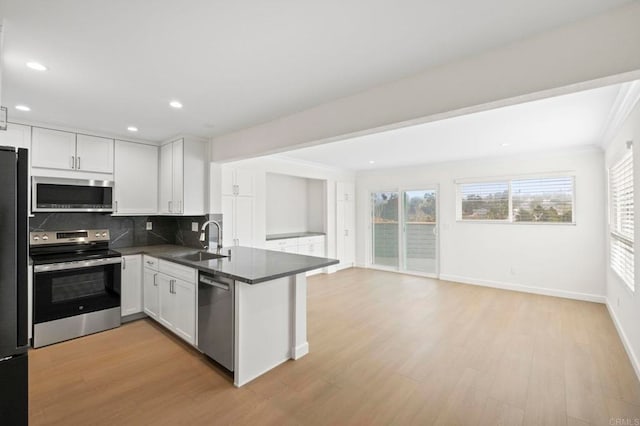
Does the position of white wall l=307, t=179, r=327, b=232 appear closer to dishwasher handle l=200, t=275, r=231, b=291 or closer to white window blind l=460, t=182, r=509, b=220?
white window blind l=460, t=182, r=509, b=220

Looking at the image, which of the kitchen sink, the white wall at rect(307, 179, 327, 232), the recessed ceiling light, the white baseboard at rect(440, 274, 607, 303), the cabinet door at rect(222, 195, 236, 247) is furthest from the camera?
the white wall at rect(307, 179, 327, 232)

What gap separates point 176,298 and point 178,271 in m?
0.30

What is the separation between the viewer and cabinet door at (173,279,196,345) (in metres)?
2.80

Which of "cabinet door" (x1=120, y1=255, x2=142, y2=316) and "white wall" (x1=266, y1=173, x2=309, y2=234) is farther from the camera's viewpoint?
"white wall" (x1=266, y1=173, x2=309, y2=234)

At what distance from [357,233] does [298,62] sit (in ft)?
18.3

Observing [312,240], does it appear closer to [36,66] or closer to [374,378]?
[374,378]

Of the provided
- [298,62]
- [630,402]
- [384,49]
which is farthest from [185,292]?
[630,402]

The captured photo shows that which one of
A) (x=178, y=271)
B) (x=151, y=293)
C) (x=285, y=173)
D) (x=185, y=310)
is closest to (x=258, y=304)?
(x=185, y=310)

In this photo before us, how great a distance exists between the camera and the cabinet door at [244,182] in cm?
452

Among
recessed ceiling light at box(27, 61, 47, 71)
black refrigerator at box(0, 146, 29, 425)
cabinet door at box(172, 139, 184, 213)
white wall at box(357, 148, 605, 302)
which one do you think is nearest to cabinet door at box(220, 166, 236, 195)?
cabinet door at box(172, 139, 184, 213)

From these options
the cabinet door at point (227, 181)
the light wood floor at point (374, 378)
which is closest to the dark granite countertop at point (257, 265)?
the light wood floor at point (374, 378)

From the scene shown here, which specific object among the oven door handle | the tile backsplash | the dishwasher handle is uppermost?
the tile backsplash

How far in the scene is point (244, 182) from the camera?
4594 mm

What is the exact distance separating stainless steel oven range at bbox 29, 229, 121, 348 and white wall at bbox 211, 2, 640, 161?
2909 mm
